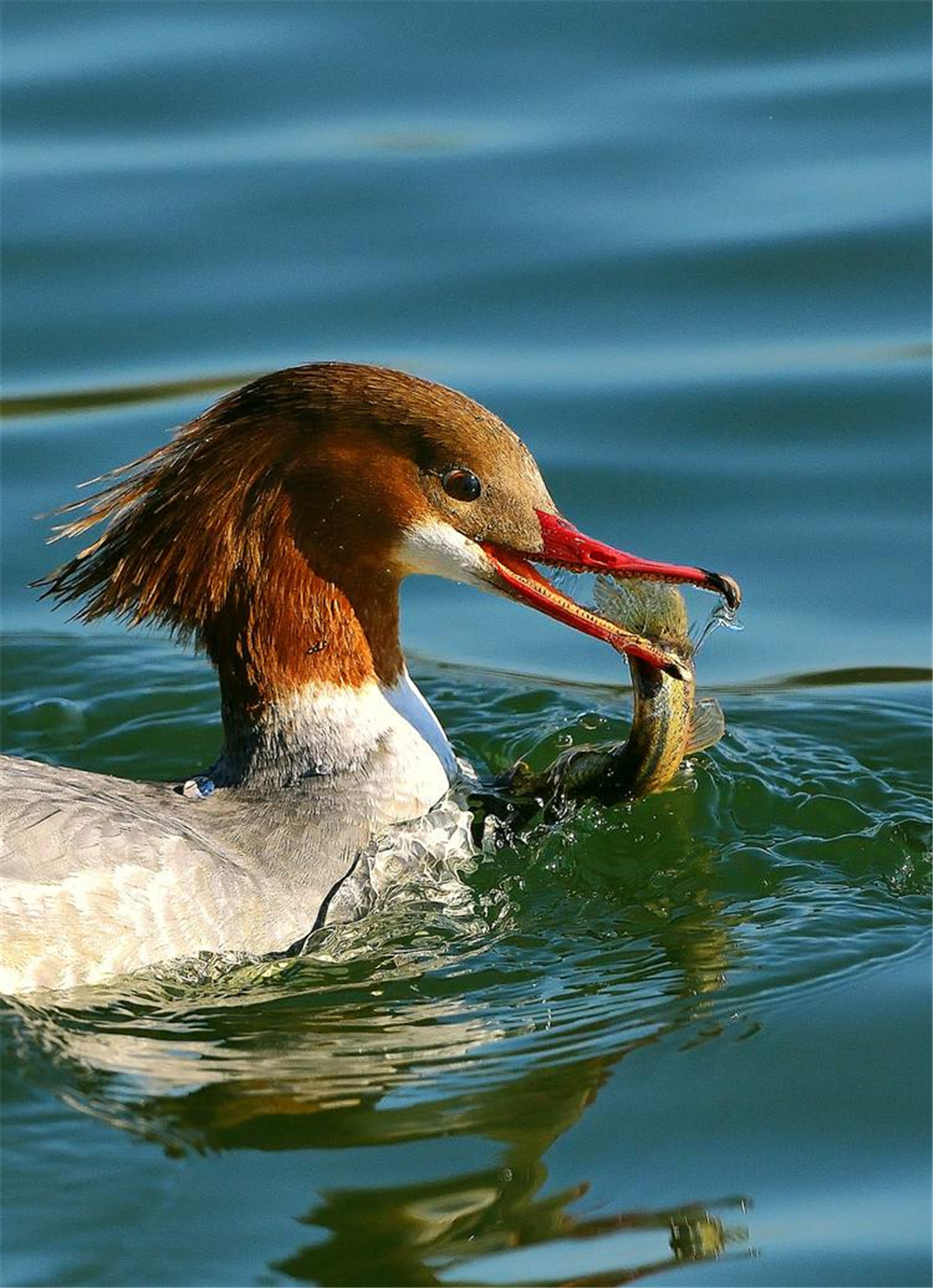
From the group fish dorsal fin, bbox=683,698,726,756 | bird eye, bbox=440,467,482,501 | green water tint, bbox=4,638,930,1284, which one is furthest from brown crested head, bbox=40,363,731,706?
green water tint, bbox=4,638,930,1284

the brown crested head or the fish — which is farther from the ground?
the brown crested head

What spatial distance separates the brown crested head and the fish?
9 centimetres

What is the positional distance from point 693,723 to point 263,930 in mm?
1463

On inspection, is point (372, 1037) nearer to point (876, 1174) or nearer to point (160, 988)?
point (160, 988)

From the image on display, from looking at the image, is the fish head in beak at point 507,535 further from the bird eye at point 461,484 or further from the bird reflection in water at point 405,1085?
the bird reflection in water at point 405,1085

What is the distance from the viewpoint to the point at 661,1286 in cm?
487

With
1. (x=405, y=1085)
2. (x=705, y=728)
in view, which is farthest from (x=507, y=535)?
(x=405, y=1085)

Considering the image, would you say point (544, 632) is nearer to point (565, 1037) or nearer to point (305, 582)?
point (305, 582)

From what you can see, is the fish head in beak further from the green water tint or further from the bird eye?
the green water tint

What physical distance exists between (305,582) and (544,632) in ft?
7.99

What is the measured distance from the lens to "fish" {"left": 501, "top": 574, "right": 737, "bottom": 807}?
6371mm

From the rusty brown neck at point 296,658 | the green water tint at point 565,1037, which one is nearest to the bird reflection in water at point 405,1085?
the green water tint at point 565,1037

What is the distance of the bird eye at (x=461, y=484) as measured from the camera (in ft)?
20.7

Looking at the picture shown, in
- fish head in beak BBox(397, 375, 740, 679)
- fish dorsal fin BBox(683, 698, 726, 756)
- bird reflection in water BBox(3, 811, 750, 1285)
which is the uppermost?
fish head in beak BBox(397, 375, 740, 679)
